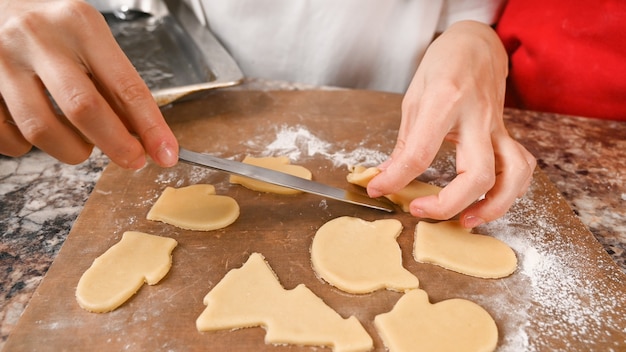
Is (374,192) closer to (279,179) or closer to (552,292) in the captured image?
(279,179)

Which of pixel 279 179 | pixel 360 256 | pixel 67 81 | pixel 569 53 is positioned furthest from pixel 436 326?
pixel 569 53

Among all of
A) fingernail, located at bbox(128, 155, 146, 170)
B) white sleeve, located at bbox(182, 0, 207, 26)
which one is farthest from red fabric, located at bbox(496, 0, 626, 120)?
fingernail, located at bbox(128, 155, 146, 170)

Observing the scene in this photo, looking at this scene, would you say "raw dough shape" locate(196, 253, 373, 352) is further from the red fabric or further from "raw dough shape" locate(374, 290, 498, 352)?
the red fabric

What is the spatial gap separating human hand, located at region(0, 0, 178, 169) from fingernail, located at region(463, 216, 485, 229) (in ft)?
2.15

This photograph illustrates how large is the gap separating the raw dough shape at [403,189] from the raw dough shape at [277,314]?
1.12 ft

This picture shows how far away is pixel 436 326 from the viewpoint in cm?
86

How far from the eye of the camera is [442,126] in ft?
3.33

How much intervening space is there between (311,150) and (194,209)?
38cm

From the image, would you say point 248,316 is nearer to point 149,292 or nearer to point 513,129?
point 149,292

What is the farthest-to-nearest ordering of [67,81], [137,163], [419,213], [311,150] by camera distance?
[311,150], [419,213], [137,163], [67,81]

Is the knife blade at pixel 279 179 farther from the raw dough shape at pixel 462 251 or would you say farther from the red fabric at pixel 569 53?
the red fabric at pixel 569 53

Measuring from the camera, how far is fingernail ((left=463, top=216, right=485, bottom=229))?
1047 millimetres

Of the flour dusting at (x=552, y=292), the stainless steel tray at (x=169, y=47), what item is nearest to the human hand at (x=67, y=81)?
the stainless steel tray at (x=169, y=47)

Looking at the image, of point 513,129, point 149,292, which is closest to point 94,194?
point 149,292
